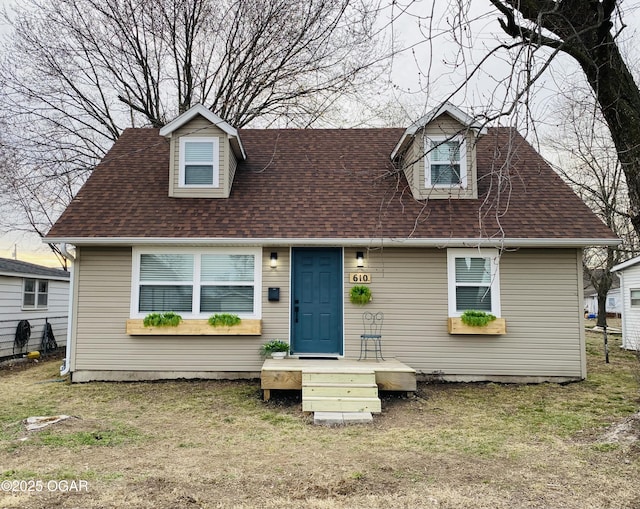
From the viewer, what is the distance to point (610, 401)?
22.5ft

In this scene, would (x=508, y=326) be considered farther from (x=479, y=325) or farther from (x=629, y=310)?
(x=629, y=310)

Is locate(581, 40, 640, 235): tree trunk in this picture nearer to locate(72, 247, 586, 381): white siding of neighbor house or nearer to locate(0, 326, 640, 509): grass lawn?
locate(0, 326, 640, 509): grass lawn

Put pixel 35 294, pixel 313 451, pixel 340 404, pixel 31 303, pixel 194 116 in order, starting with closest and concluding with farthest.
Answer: pixel 313 451 < pixel 340 404 < pixel 194 116 < pixel 31 303 < pixel 35 294

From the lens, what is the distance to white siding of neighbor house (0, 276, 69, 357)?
38.4 ft

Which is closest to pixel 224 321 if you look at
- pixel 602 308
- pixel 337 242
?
pixel 337 242

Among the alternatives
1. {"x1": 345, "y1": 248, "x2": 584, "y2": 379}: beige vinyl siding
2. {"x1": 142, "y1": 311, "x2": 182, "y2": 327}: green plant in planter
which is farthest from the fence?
{"x1": 345, "y1": 248, "x2": 584, "y2": 379}: beige vinyl siding

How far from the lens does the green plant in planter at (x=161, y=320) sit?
796 cm

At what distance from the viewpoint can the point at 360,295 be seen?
8125mm

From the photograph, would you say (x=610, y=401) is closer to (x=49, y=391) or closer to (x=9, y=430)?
(x=9, y=430)

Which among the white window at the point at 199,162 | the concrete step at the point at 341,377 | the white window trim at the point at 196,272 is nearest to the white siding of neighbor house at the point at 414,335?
the white window trim at the point at 196,272

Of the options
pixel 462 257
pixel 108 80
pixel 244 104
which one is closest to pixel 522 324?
pixel 462 257

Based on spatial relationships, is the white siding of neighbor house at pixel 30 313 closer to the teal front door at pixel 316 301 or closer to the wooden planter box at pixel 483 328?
the teal front door at pixel 316 301

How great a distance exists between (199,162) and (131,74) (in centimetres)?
800

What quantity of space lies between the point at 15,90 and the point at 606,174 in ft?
64.5
